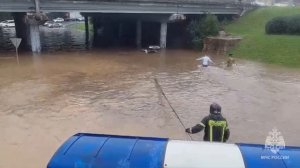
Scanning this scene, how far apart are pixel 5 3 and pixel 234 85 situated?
73.0 feet

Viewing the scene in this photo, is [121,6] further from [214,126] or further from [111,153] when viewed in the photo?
[111,153]

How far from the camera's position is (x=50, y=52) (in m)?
37.9

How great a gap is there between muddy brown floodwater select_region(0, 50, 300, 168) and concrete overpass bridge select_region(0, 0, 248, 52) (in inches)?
212

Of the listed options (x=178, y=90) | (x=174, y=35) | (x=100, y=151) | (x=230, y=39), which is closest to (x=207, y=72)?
(x=178, y=90)

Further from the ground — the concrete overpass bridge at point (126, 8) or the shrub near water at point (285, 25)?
the concrete overpass bridge at point (126, 8)

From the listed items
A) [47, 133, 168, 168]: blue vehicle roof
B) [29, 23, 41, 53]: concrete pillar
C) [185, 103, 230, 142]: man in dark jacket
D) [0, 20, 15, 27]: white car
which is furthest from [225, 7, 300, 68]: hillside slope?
[0, 20, 15, 27]: white car

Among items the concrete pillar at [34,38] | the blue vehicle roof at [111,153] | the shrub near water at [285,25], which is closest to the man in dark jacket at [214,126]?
the blue vehicle roof at [111,153]

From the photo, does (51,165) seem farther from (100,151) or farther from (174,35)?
(174,35)

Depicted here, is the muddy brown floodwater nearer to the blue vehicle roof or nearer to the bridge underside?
the blue vehicle roof

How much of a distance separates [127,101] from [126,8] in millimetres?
23020

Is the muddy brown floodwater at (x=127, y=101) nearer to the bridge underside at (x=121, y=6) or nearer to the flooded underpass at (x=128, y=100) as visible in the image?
the flooded underpass at (x=128, y=100)

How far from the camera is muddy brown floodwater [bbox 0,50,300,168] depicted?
1370 cm

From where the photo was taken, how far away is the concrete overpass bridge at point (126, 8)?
112 ft

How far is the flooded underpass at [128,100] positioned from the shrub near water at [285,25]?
10463 millimetres
